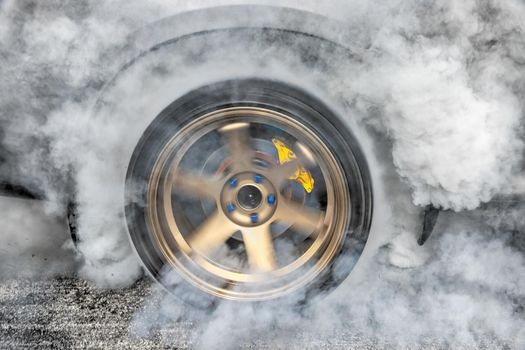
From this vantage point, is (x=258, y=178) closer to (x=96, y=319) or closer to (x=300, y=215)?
(x=300, y=215)

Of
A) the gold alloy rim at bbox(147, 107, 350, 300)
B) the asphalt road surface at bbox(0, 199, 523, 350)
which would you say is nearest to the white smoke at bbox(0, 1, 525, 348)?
the asphalt road surface at bbox(0, 199, 523, 350)

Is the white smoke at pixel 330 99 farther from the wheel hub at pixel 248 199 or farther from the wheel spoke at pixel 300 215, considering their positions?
the wheel hub at pixel 248 199

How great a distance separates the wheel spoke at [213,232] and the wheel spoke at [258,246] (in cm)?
8

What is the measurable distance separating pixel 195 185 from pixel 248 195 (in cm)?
23

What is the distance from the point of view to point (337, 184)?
214cm

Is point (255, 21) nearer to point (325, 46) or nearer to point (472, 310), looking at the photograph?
point (325, 46)

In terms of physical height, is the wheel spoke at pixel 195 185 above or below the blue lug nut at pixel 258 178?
below

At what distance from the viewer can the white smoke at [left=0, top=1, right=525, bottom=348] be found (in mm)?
1929

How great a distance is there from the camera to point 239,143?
220cm

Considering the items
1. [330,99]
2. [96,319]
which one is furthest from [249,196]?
[96,319]

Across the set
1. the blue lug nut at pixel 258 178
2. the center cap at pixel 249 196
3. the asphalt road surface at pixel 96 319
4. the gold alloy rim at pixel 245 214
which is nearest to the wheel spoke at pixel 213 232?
the gold alloy rim at pixel 245 214

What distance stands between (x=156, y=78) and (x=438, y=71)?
1.10 meters

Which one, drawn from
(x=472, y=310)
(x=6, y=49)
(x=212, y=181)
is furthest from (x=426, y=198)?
(x=6, y=49)

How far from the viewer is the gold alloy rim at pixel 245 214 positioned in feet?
6.96
